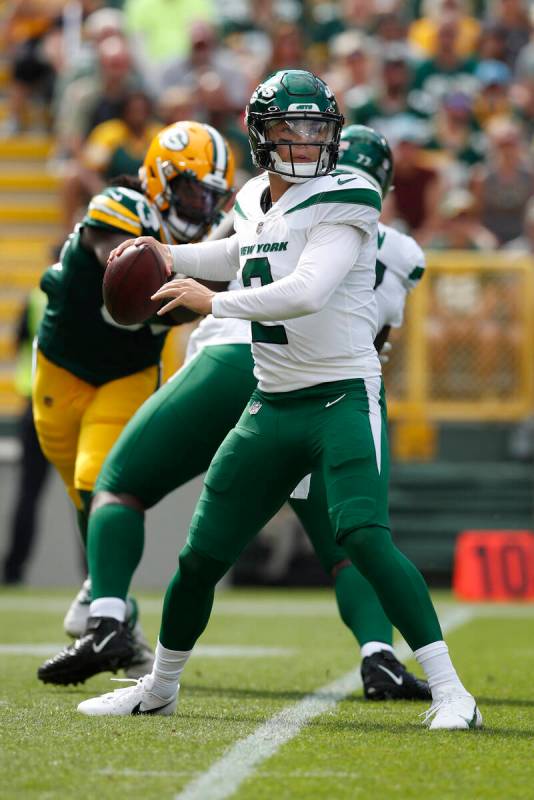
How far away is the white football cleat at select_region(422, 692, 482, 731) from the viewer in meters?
3.90

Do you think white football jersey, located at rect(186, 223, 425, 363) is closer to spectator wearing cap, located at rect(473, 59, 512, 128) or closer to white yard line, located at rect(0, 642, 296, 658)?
white yard line, located at rect(0, 642, 296, 658)

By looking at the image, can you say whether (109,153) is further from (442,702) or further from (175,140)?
(442,702)

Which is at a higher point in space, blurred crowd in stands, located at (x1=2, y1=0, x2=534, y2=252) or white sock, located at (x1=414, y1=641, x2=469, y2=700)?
blurred crowd in stands, located at (x1=2, y1=0, x2=534, y2=252)

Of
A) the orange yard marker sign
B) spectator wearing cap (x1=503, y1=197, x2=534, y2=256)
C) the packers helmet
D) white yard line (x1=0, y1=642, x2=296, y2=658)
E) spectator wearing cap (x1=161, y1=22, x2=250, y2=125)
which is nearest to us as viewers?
the packers helmet

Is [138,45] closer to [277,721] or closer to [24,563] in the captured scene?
[24,563]

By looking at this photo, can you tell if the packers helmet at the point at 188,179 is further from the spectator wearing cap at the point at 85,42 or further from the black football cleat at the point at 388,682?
the spectator wearing cap at the point at 85,42

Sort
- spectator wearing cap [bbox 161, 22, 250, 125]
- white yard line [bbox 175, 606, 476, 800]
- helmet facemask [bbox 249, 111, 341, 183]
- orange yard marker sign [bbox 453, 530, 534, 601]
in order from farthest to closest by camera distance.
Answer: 1. spectator wearing cap [bbox 161, 22, 250, 125]
2. orange yard marker sign [bbox 453, 530, 534, 601]
3. helmet facemask [bbox 249, 111, 341, 183]
4. white yard line [bbox 175, 606, 476, 800]

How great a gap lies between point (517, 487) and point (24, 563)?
3337 mm

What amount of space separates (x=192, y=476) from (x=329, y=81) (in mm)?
7756

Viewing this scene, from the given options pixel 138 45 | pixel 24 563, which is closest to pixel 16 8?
pixel 138 45

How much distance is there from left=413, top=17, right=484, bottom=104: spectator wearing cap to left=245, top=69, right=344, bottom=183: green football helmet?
8.12 m

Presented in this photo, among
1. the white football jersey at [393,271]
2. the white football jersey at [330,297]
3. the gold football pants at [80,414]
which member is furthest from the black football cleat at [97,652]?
the white football jersey at [393,271]

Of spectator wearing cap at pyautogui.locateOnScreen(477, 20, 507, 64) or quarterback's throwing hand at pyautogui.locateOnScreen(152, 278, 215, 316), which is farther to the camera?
spectator wearing cap at pyautogui.locateOnScreen(477, 20, 507, 64)

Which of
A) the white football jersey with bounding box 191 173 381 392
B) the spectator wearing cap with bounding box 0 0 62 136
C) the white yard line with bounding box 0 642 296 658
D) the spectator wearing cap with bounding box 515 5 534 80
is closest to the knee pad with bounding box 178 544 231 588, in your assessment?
the white football jersey with bounding box 191 173 381 392
